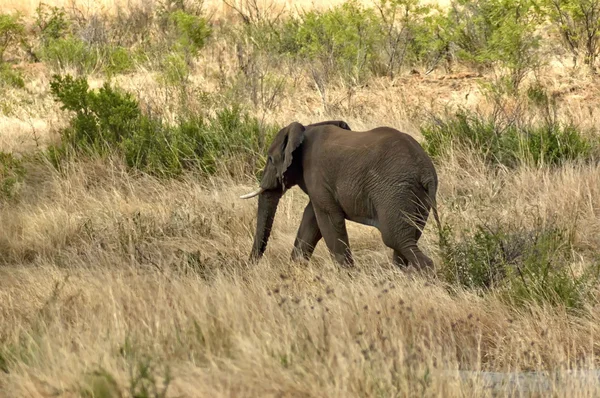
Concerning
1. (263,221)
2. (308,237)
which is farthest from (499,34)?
(308,237)

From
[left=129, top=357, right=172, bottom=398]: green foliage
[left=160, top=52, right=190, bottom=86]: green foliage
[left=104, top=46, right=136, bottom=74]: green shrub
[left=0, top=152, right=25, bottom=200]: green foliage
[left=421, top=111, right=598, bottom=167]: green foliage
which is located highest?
[left=129, top=357, right=172, bottom=398]: green foliage

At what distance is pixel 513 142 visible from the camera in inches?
424

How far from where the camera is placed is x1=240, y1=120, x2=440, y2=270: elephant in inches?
288

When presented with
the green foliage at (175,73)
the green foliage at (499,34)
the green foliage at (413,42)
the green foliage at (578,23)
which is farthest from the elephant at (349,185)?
the green foliage at (413,42)

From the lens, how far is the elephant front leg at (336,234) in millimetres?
7754

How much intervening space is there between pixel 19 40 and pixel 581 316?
19.3 meters

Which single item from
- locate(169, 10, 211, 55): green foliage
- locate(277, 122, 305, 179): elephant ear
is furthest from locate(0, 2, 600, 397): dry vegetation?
locate(169, 10, 211, 55): green foliage

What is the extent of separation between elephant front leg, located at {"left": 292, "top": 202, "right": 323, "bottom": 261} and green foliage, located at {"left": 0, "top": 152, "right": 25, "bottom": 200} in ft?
13.3

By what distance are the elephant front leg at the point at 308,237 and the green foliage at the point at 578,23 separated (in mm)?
8836

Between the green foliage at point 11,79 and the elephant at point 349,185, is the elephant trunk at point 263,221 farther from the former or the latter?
the green foliage at point 11,79

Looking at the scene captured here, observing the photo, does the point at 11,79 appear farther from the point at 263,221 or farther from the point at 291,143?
the point at 291,143

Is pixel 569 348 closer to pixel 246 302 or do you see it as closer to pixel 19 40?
pixel 246 302

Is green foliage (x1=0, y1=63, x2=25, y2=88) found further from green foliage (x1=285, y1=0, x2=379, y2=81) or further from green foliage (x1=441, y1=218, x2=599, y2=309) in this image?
green foliage (x1=441, y1=218, x2=599, y2=309)

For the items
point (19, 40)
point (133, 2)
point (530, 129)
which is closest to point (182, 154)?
point (530, 129)
